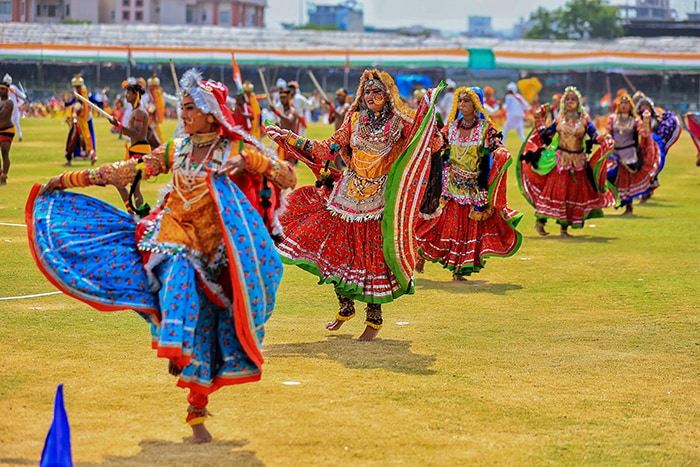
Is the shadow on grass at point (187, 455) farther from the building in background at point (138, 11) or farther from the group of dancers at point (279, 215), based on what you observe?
the building in background at point (138, 11)

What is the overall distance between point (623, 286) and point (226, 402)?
614cm

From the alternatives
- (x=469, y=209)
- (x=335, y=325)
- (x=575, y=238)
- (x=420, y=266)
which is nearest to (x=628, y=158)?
(x=575, y=238)

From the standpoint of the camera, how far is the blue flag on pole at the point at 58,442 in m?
5.43

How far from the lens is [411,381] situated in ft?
26.5

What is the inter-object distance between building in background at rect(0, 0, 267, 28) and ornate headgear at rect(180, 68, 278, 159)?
302ft

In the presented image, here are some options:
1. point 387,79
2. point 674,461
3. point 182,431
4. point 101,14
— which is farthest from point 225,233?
point 101,14

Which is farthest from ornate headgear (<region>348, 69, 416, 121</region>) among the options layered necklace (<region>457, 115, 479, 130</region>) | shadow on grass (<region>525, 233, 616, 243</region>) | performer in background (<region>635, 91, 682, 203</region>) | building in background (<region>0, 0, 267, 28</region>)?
building in background (<region>0, 0, 267, 28</region>)

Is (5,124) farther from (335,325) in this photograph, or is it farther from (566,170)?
(335,325)

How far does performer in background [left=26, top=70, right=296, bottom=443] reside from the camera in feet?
20.8

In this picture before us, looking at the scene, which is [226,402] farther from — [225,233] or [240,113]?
[240,113]

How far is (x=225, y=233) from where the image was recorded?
6344 mm

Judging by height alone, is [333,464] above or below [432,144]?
below

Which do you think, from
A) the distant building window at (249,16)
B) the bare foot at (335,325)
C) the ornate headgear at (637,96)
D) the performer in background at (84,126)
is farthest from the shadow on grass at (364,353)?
the distant building window at (249,16)

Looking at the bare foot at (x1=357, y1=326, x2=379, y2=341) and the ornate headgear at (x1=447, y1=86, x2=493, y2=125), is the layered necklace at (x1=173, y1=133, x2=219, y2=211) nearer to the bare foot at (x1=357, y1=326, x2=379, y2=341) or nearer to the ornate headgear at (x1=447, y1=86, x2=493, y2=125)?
the bare foot at (x1=357, y1=326, x2=379, y2=341)
